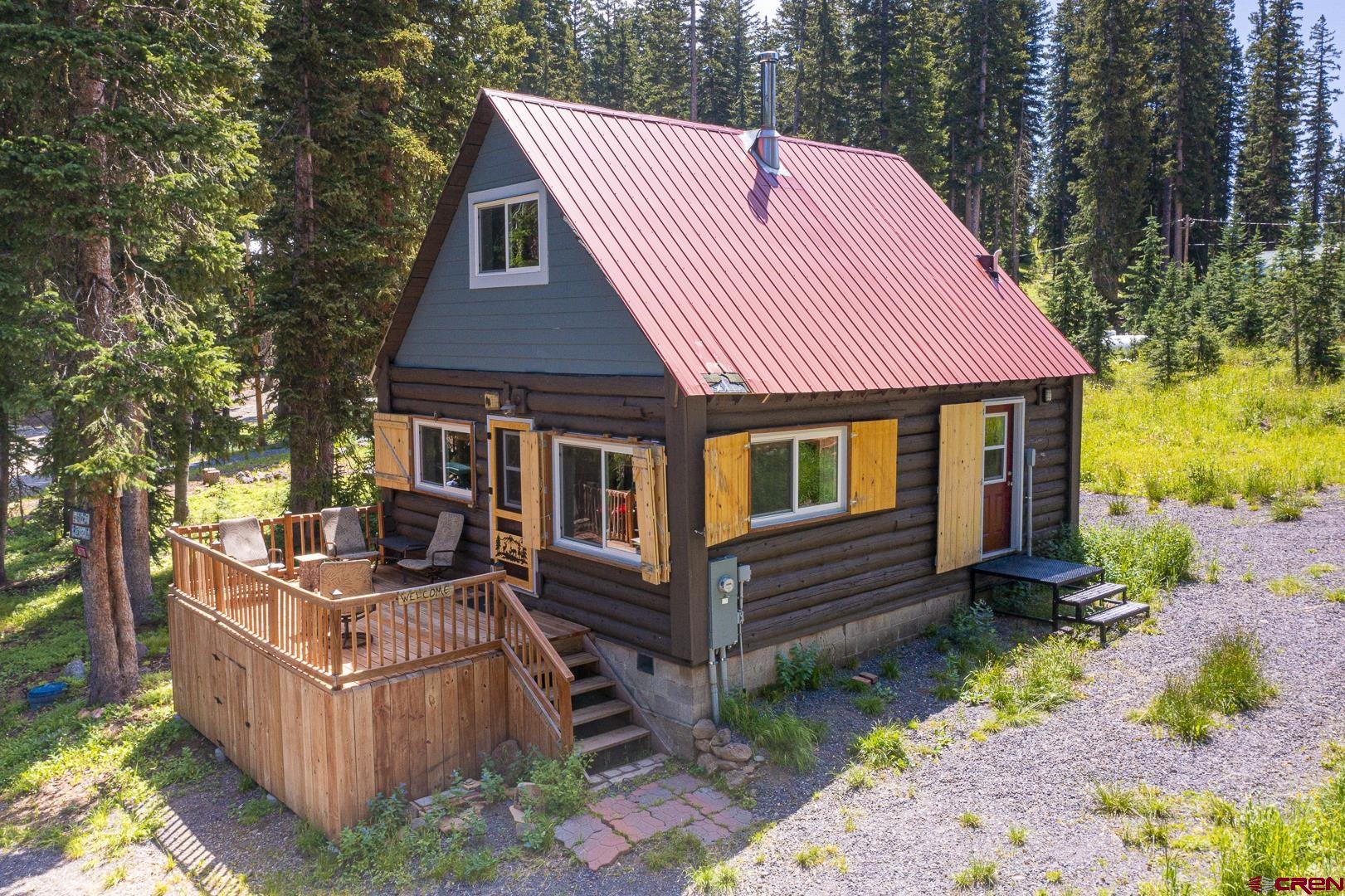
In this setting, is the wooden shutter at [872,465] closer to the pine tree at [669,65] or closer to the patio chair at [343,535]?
the patio chair at [343,535]

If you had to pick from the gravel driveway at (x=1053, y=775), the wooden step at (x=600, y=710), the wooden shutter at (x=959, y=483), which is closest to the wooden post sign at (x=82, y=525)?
the wooden step at (x=600, y=710)

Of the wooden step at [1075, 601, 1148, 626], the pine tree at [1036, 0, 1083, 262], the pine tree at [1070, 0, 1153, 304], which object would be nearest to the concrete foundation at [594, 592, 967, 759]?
the wooden step at [1075, 601, 1148, 626]

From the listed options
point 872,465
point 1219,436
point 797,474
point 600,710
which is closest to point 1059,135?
point 1219,436

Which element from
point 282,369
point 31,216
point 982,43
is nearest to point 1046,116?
point 982,43

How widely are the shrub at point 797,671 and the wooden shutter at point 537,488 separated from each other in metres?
2.89

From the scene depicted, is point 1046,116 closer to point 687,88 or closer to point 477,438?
point 687,88

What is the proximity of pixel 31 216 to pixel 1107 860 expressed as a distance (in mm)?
13162

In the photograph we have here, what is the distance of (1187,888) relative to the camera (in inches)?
234

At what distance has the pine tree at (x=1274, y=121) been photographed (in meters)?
44.8

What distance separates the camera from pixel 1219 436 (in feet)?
68.6

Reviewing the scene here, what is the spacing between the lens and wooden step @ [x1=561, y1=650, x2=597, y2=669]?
9789 millimetres

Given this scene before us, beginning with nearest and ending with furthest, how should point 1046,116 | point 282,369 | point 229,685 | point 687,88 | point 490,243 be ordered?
point 229,685
point 490,243
point 282,369
point 687,88
point 1046,116

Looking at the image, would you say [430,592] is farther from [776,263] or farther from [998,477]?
[998,477]

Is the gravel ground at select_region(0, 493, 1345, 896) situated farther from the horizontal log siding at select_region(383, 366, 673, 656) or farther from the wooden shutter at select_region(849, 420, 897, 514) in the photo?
the horizontal log siding at select_region(383, 366, 673, 656)
